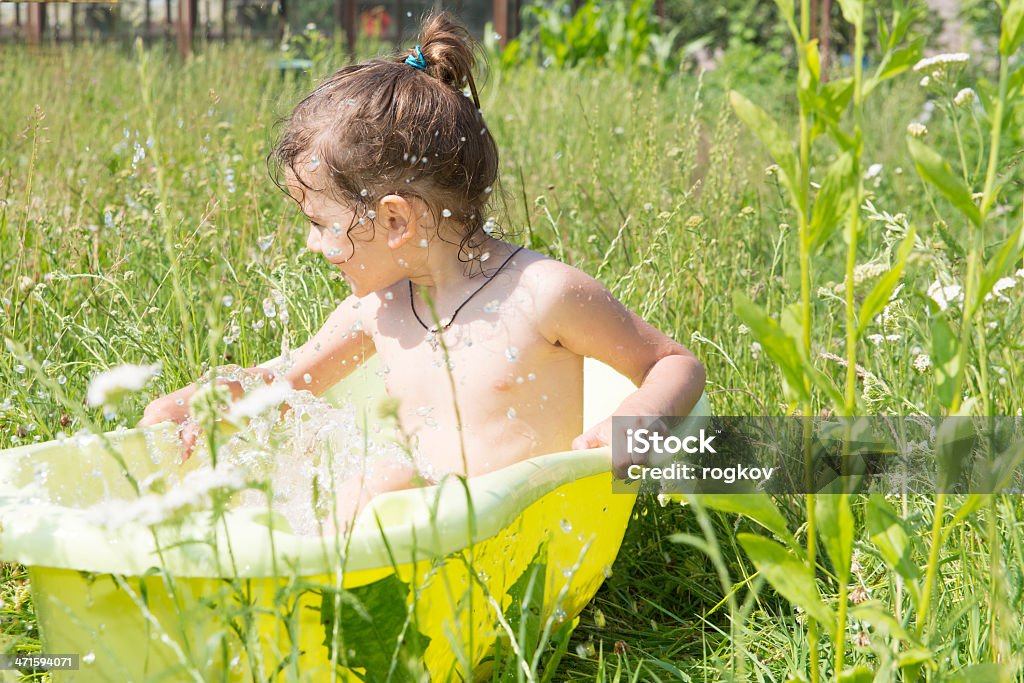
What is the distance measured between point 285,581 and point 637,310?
1.49m

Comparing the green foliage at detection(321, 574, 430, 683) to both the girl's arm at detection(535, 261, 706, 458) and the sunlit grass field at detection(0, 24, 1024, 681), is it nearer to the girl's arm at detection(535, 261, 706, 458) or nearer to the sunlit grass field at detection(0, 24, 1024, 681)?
the sunlit grass field at detection(0, 24, 1024, 681)

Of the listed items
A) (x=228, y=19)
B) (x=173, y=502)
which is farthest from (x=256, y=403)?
(x=228, y=19)

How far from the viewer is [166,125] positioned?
4.14 m

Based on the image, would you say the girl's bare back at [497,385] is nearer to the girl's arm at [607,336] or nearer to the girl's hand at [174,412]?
the girl's arm at [607,336]

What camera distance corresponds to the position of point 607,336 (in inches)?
73.7

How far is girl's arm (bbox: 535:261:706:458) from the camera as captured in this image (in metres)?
1.83

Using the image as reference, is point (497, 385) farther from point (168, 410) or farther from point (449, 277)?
point (168, 410)

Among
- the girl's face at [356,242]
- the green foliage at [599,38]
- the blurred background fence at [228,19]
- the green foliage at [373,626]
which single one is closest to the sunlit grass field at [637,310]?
the girl's face at [356,242]

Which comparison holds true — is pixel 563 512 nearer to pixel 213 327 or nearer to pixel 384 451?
pixel 384 451

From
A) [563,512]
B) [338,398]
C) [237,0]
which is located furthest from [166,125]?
[237,0]

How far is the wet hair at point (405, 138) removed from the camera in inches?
75.1

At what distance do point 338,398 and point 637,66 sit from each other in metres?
5.70

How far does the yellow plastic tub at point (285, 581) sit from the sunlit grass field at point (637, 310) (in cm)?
14

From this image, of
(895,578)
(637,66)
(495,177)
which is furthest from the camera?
(637,66)
